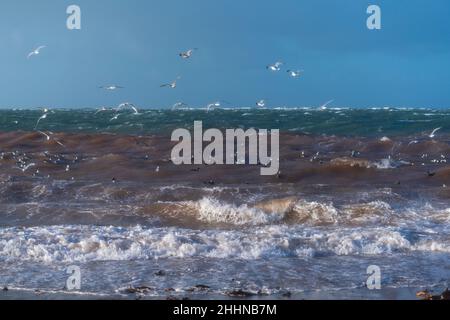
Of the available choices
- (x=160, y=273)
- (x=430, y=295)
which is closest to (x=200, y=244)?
(x=160, y=273)

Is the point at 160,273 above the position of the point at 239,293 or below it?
above

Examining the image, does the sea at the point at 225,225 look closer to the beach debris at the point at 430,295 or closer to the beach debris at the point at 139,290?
the beach debris at the point at 139,290

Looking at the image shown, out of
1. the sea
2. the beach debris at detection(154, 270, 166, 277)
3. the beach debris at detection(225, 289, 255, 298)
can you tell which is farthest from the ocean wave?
the beach debris at detection(225, 289, 255, 298)

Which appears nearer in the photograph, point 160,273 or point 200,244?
point 160,273

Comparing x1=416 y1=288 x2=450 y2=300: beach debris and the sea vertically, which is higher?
the sea

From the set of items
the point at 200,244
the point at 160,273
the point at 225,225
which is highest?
the point at 225,225

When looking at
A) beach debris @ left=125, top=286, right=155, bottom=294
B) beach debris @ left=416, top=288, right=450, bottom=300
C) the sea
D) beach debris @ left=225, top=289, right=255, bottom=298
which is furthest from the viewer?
the sea

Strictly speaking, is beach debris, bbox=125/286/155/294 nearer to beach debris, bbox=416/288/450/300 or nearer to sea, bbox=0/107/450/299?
sea, bbox=0/107/450/299

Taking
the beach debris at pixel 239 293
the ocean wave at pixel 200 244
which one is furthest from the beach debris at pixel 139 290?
the ocean wave at pixel 200 244

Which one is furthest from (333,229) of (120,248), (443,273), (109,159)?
(109,159)

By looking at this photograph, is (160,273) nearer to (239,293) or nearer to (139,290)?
(139,290)

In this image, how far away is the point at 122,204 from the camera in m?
14.7

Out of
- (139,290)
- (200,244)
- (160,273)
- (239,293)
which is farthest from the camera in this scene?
(200,244)

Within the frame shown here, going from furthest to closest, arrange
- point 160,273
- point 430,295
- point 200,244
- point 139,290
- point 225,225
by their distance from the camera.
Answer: point 225,225 < point 200,244 < point 160,273 < point 139,290 < point 430,295
